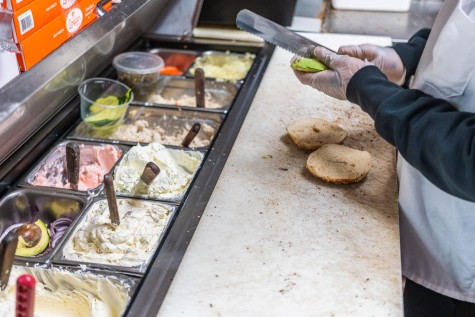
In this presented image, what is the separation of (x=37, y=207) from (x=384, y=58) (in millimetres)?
1162

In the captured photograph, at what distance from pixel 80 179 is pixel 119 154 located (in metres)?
0.15

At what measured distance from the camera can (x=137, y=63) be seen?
2406 millimetres

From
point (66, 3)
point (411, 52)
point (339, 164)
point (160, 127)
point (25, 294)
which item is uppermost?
point (66, 3)

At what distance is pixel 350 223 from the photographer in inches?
64.5

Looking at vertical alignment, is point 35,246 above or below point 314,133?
below

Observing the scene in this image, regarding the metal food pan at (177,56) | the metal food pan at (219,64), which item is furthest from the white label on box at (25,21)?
the metal food pan at (177,56)

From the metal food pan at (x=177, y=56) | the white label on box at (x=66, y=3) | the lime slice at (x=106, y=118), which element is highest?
the white label on box at (x=66, y=3)

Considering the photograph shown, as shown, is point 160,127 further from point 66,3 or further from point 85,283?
point 85,283

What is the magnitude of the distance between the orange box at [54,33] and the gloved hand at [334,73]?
0.66 metres

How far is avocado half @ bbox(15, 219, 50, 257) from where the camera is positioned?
157 cm

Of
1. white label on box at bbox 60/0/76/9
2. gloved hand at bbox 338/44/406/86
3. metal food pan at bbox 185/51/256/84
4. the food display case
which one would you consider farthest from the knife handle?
metal food pan at bbox 185/51/256/84

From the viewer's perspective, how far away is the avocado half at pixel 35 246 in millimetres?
1568

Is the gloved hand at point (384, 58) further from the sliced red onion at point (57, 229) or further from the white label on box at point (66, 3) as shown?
the sliced red onion at point (57, 229)

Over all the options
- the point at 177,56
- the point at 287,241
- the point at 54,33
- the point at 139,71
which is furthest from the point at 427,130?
the point at 177,56
